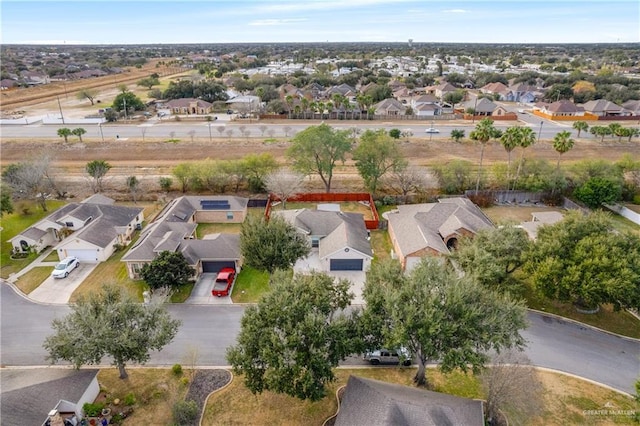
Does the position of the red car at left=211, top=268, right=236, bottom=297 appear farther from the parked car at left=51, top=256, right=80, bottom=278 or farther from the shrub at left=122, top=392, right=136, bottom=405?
the parked car at left=51, top=256, right=80, bottom=278

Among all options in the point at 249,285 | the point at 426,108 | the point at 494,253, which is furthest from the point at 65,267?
the point at 426,108

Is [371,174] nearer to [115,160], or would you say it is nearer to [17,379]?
[17,379]

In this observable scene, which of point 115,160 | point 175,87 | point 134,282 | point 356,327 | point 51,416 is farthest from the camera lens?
point 175,87

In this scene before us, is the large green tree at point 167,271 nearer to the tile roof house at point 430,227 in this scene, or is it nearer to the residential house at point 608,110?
the tile roof house at point 430,227

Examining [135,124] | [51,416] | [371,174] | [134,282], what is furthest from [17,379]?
[135,124]

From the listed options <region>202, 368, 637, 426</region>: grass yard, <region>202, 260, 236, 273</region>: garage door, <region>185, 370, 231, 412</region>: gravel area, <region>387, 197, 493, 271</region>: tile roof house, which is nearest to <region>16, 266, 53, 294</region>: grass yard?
<region>202, 260, 236, 273</region>: garage door

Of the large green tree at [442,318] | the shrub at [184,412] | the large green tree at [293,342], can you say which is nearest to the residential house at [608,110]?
the large green tree at [442,318]
